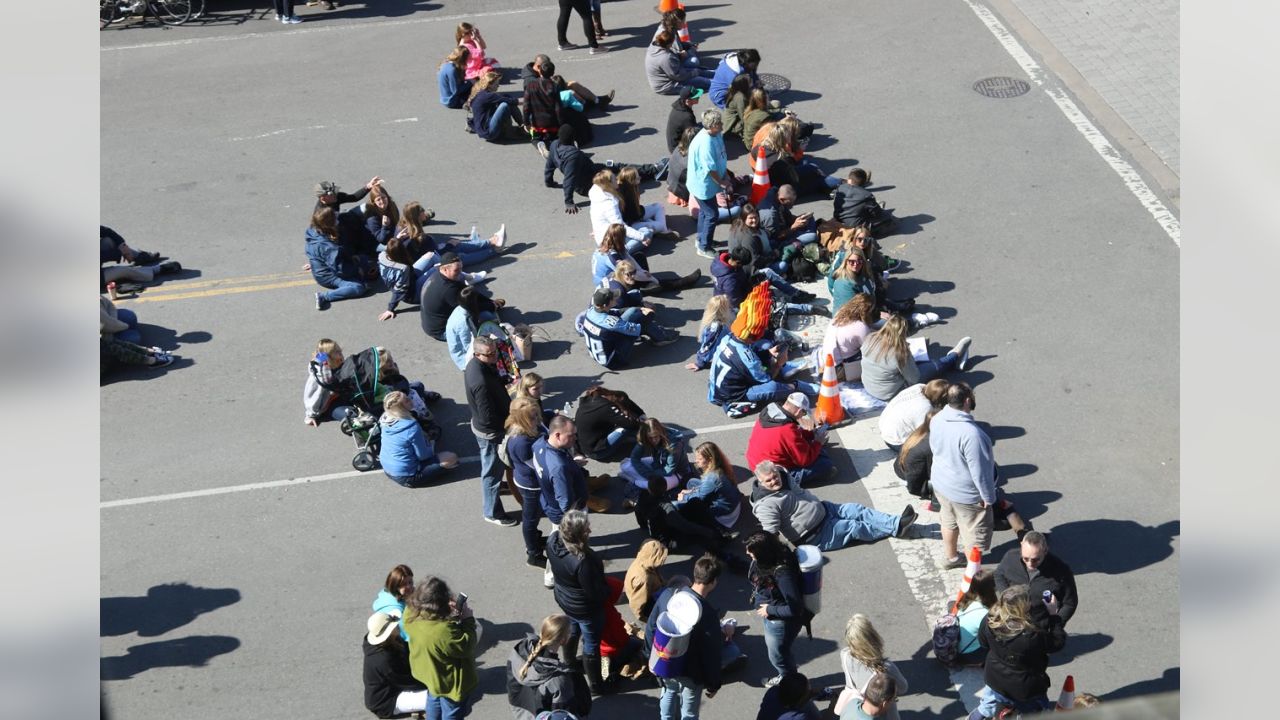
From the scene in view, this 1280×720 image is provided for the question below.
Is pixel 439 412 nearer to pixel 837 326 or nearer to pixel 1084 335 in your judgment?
pixel 837 326

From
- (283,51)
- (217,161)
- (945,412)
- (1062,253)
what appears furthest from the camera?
(283,51)

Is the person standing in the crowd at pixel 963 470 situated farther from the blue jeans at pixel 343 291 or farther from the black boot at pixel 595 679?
the blue jeans at pixel 343 291

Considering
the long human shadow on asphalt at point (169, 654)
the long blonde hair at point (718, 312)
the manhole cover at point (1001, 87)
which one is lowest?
the long human shadow on asphalt at point (169, 654)

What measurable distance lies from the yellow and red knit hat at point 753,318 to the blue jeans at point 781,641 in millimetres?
3710

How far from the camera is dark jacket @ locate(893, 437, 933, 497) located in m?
10.3

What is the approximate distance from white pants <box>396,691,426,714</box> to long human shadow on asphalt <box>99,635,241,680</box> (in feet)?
5.52

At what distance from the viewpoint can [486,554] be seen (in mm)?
10633

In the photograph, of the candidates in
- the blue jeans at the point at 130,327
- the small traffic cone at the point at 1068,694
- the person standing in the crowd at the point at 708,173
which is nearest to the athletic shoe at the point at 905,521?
the small traffic cone at the point at 1068,694

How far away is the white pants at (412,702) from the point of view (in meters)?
8.92

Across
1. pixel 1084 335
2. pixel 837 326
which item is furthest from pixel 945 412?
pixel 1084 335

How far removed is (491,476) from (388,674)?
2.16 metres


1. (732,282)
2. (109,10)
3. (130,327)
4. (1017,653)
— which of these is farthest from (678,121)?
(109,10)
